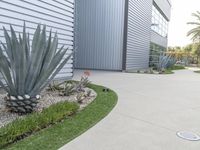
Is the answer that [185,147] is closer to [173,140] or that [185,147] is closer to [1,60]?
[173,140]

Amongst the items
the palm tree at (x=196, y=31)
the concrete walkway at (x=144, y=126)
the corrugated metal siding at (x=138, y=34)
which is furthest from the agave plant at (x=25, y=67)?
the palm tree at (x=196, y=31)

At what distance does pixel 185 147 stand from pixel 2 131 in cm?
264

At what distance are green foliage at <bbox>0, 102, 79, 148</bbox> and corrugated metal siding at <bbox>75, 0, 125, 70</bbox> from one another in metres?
12.6

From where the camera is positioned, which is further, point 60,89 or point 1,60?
point 60,89

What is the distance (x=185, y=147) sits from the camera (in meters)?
4.06

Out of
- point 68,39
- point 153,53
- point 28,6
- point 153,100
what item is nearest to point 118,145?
point 153,100

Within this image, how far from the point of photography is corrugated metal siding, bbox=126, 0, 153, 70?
1890 cm

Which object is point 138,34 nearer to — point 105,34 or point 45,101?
point 105,34

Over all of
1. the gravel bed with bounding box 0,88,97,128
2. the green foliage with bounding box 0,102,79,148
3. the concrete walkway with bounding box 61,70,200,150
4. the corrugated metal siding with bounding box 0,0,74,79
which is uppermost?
the corrugated metal siding with bounding box 0,0,74,79

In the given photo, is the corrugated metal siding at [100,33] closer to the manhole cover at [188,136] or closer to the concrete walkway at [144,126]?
the concrete walkway at [144,126]

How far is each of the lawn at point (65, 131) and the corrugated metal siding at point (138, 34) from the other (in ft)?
42.5

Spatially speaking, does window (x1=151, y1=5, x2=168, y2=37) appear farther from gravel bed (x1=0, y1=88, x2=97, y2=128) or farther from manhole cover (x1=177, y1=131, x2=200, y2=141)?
manhole cover (x1=177, y1=131, x2=200, y2=141)

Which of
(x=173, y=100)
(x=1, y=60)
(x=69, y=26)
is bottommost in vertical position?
(x=173, y=100)

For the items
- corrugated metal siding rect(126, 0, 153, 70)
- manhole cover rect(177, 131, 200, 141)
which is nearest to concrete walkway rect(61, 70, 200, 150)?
manhole cover rect(177, 131, 200, 141)
